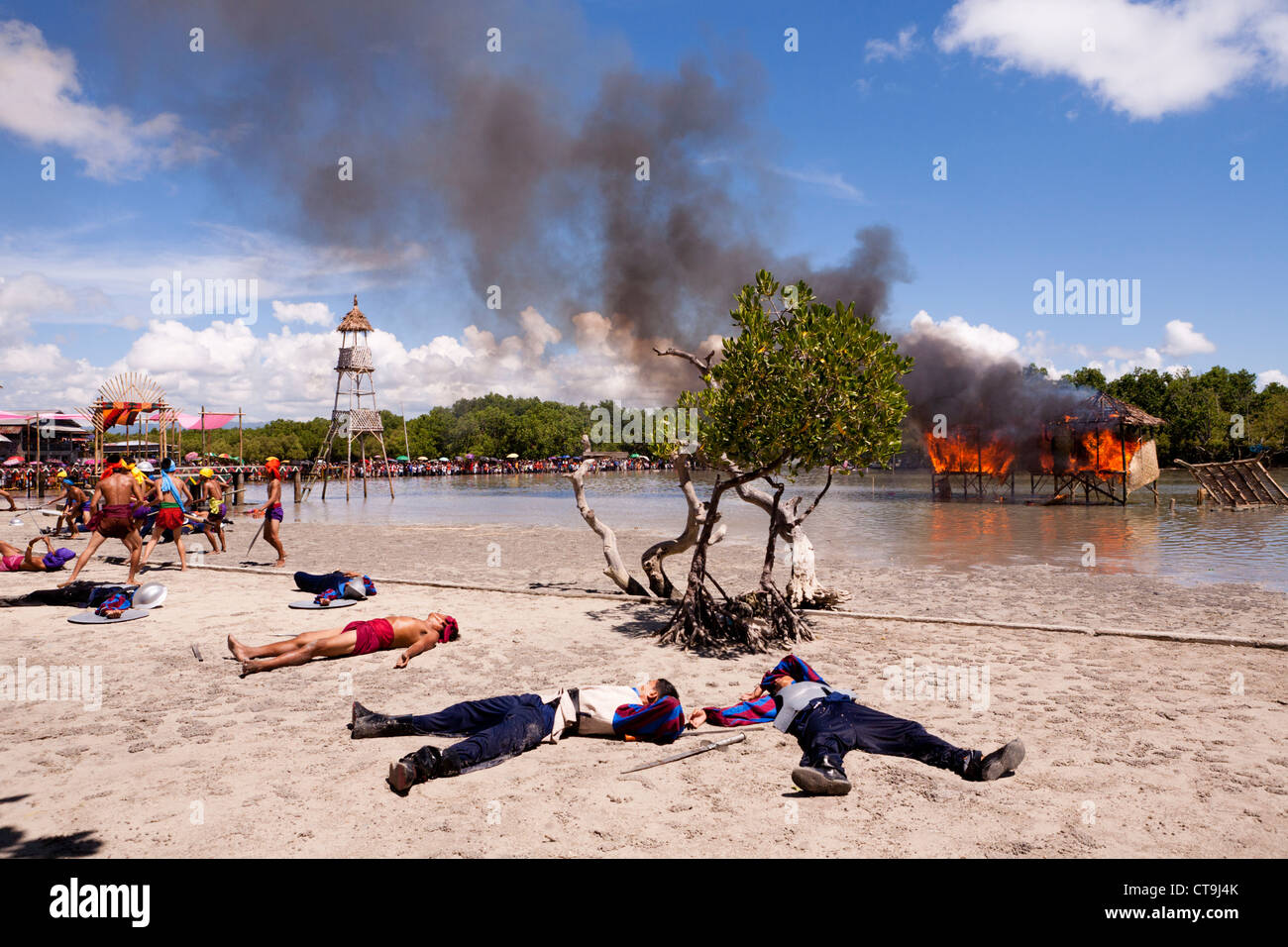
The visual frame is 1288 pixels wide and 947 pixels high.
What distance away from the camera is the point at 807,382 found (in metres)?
8.99

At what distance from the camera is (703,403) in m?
10.1

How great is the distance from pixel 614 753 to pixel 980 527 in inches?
1063

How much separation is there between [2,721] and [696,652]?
7011 millimetres

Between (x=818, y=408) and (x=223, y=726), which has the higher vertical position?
(x=818, y=408)

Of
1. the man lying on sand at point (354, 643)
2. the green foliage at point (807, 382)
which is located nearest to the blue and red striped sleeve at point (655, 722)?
the man lying on sand at point (354, 643)

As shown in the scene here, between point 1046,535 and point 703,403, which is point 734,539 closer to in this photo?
point 1046,535

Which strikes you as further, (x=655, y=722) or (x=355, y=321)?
(x=355, y=321)

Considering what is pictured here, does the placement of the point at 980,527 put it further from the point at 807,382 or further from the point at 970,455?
the point at 970,455

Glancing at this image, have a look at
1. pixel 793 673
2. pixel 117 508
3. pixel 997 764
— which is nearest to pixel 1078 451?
pixel 793 673

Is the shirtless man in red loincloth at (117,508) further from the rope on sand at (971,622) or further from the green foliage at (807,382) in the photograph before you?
the green foliage at (807,382)

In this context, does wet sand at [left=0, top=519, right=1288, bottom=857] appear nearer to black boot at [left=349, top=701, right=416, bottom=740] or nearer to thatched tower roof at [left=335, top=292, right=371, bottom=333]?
black boot at [left=349, top=701, right=416, bottom=740]

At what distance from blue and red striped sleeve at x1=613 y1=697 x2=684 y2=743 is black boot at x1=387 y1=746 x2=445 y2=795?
5.14 feet
